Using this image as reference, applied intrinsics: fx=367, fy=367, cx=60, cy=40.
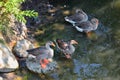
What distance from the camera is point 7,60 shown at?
32.3ft

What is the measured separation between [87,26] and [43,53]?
2.38 meters

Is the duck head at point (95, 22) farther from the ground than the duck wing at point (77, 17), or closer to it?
closer to it

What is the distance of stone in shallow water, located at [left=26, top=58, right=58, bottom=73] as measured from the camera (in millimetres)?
10023

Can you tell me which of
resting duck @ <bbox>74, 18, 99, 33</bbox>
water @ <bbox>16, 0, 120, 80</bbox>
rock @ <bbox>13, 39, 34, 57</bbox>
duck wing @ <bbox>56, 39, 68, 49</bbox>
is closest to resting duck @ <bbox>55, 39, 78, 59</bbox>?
duck wing @ <bbox>56, 39, 68, 49</bbox>

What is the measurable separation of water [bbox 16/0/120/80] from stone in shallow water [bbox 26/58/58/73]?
13 cm

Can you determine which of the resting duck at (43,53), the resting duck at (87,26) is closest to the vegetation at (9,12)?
the resting duck at (43,53)

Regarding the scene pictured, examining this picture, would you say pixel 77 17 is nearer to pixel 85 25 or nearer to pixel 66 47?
pixel 85 25

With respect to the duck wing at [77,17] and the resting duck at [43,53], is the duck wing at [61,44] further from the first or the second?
the duck wing at [77,17]

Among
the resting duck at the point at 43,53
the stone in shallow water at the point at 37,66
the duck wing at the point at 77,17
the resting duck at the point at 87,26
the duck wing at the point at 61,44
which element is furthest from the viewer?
the duck wing at the point at 77,17

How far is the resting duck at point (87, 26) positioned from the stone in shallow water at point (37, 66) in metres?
2.04

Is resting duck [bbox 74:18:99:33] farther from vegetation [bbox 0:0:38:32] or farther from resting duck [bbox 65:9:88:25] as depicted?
vegetation [bbox 0:0:38:32]

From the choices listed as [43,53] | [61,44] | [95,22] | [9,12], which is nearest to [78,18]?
[95,22]

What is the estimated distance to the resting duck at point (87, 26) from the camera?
39.1 feet

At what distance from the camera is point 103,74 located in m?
10.1
